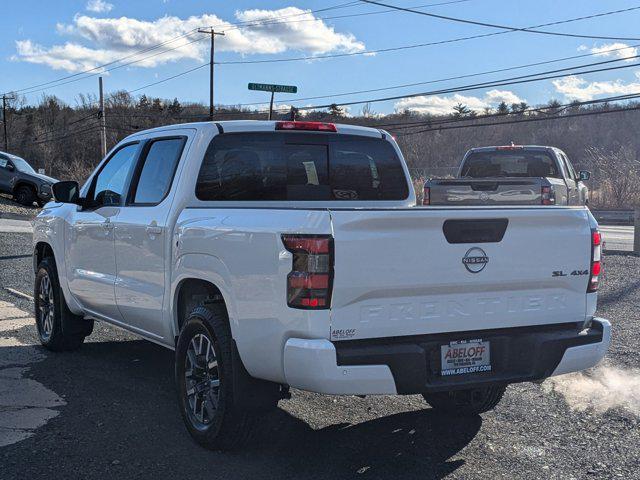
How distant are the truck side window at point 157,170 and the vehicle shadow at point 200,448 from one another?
1.47 metres

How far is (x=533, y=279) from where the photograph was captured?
3949 millimetres

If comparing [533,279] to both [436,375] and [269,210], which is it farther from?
[269,210]

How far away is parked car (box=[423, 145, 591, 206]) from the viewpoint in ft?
37.3

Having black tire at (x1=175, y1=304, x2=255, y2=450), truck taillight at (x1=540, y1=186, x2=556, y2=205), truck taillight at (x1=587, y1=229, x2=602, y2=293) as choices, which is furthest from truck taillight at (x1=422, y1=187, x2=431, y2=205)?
black tire at (x1=175, y1=304, x2=255, y2=450)

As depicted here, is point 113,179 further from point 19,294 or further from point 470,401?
point 19,294

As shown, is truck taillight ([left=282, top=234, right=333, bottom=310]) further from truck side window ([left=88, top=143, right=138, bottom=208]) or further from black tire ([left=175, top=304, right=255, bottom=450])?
truck side window ([left=88, top=143, right=138, bottom=208])

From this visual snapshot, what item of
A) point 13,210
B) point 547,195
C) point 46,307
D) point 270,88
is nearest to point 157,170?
point 46,307

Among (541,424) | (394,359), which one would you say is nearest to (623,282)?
(541,424)

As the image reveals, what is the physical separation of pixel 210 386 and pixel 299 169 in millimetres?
1780

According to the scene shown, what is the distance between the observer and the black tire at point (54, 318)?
6.45m

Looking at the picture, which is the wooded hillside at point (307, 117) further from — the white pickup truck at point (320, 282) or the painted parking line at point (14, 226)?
the white pickup truck at point (320, 282)

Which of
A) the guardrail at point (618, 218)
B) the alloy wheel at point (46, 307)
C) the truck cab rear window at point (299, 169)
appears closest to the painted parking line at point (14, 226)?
the alloy wheel at point (46, 307)

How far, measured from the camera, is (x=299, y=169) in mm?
5219

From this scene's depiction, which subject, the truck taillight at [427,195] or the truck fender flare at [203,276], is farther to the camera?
the truck taillight at [427,195]
